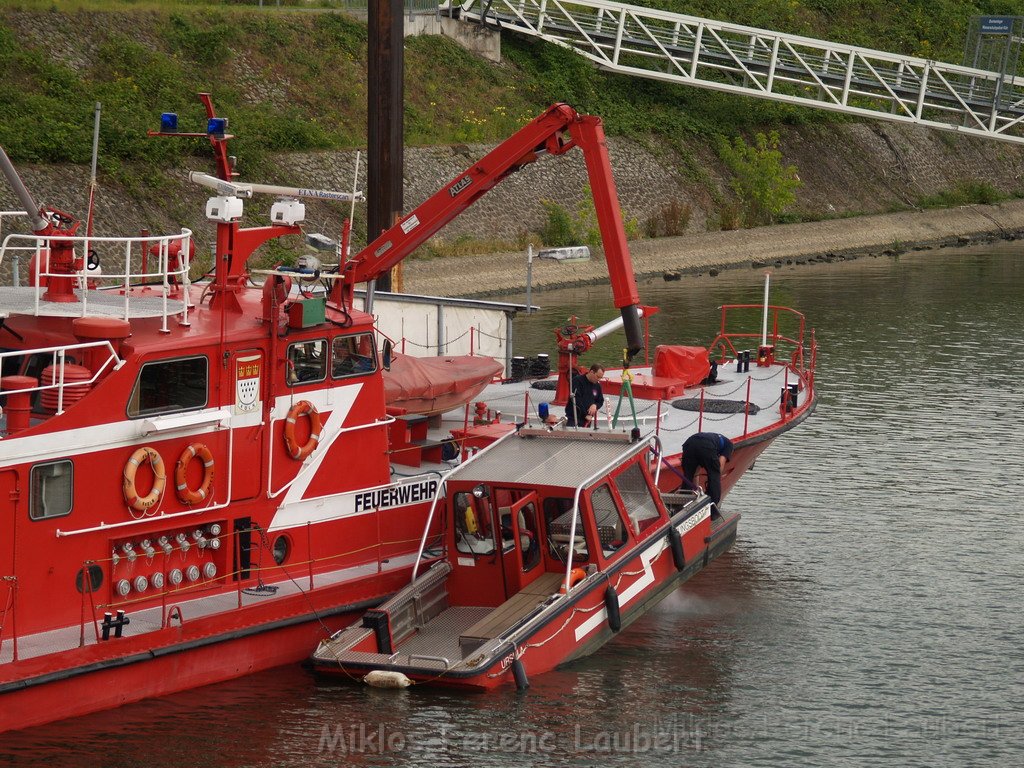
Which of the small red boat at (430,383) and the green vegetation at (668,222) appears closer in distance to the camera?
the small red boat at (430,383)

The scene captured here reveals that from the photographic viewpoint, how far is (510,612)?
17.1m

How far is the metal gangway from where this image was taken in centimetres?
5972

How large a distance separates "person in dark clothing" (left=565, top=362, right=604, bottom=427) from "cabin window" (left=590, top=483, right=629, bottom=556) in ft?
8.06

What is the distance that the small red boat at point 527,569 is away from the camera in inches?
645

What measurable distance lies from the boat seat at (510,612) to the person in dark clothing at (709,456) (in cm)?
321

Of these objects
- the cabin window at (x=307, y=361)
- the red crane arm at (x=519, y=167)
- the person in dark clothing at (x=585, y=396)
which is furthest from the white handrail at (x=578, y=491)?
the cabin window at (x=307, y=361)

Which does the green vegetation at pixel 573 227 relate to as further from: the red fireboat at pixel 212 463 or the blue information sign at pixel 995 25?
the red fireboat at pixel 212 463

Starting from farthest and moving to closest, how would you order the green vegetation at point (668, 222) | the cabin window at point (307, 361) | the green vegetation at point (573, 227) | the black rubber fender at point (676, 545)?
the green vegetation at point (668, 222) < the green vegetation at point (573, 227) < the black rubber fender at point (676, 545) < the cabin window at point (307, 361)

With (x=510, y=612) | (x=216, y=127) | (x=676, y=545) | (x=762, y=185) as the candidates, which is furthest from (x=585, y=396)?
(x=762, y=185)

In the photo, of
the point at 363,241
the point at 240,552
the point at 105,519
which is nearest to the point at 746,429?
the point at 240,552

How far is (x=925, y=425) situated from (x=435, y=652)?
49.1 ft

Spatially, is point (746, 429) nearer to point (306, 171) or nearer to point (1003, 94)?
point (306, 171)

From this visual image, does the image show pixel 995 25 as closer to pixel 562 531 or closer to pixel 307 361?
pixel 562 531

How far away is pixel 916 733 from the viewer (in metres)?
15.7
